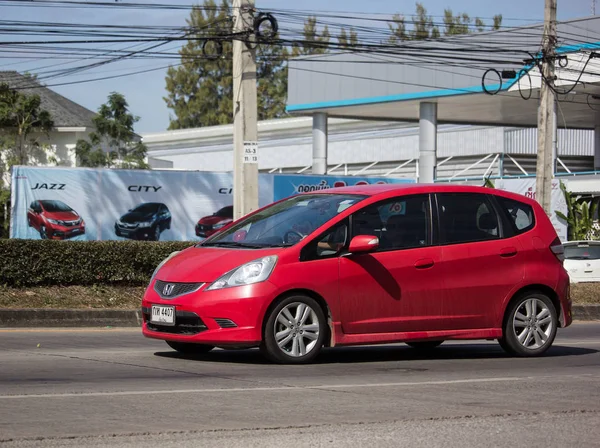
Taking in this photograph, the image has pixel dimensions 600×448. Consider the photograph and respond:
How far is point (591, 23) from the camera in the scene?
32.3 metres

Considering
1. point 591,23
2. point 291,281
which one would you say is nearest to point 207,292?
point 291,281

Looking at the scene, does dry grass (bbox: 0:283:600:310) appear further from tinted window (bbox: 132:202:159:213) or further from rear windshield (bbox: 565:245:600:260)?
tinted window (bbox: 132:202:159:213)

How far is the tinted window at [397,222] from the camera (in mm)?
9648

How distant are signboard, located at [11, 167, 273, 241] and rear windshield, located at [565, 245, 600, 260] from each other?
9.50 metres

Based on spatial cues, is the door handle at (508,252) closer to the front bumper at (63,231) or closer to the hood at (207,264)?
the hood at (207,264)

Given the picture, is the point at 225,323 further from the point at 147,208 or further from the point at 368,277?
the point at 147,208

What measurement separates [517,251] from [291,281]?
2635mm

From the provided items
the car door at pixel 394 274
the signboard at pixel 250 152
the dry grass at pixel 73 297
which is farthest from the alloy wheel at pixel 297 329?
A: the signboard at pixel 250 152

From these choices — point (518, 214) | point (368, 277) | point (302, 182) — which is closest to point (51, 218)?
point (302, 182)

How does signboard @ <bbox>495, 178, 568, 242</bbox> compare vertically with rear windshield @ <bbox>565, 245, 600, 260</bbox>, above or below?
above

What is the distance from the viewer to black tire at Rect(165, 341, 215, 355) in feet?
32.5

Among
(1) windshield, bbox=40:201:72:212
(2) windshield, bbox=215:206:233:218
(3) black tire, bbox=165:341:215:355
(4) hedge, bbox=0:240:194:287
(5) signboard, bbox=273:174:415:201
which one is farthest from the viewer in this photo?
(5) signboard, bbox=273:174:415:201

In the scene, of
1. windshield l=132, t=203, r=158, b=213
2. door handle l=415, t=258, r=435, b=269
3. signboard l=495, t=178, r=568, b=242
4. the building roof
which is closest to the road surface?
door handle l=415, t=258, r=435, b=269

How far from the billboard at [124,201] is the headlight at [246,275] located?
1879 cm
